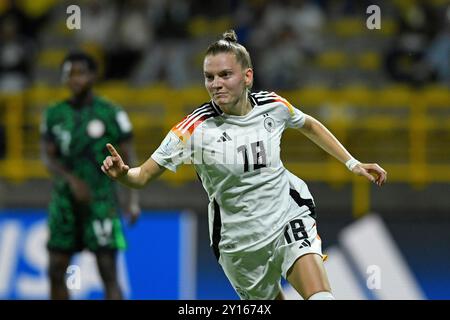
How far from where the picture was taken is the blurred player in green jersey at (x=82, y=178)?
313 inches

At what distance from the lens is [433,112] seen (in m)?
12.5

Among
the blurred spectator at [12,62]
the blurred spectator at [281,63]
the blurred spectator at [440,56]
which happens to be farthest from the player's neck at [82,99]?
the blurred spectator at [440,56]

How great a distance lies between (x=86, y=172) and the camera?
805 centimetres

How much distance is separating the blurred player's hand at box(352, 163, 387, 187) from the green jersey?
2839 mm

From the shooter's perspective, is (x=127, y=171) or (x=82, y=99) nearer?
(x=127, y=171)

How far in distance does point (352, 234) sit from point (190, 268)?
1633mm

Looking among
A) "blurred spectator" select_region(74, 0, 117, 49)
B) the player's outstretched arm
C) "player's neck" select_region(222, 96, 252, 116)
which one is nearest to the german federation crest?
"player's neck" select_region(222, 96, 252, 116)

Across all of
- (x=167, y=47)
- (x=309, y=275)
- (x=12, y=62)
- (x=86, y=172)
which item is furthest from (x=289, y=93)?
(x=309, y=275)

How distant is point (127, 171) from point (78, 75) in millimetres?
2866

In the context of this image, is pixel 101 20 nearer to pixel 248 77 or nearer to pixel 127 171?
pixel 248 77

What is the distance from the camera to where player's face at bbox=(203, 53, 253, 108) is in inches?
215
